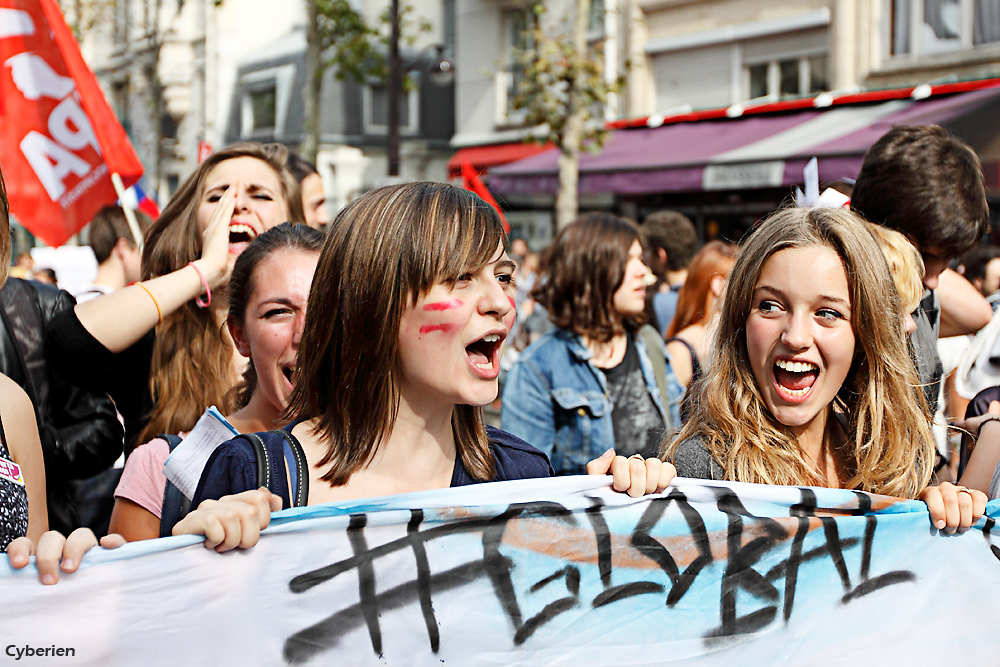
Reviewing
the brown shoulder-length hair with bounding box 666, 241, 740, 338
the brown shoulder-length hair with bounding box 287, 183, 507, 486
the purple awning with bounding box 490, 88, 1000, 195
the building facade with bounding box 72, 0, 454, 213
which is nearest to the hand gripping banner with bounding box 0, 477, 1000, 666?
the brown shoulder-length hair with bounding box 287, 183, 507, 486

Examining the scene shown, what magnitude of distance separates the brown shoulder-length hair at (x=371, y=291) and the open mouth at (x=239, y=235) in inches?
47.1

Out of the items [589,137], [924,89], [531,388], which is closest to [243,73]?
[589,137]

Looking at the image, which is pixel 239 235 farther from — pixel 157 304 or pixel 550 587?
pixel 550 587

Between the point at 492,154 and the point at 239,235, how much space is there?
54.0 ft

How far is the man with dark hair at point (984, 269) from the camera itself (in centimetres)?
666

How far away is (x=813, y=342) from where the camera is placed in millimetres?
Answer: 2172

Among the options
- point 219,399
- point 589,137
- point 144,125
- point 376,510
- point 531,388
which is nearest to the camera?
point 376,510

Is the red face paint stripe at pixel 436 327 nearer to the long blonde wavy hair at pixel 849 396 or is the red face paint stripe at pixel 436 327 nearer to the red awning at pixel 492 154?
the long blonde wavy hair at pixel 849 396

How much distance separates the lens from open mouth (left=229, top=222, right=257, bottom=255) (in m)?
3.03

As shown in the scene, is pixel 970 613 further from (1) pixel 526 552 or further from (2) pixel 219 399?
(2) pixel 219 399

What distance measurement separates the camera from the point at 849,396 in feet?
7.72

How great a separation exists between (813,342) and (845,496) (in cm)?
38

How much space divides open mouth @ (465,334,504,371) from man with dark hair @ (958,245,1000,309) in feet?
18.5

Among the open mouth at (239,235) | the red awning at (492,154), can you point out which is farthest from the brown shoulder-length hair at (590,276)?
the red awning at (492,154)
